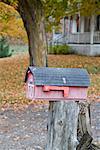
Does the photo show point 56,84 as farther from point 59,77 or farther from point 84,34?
point 84,34

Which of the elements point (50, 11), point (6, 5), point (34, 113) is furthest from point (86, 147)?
point (50, 11)

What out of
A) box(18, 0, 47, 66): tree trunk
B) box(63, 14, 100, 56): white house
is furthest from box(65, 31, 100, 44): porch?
box(18, 0, 47, 66): tree trunk

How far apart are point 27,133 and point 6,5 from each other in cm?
995

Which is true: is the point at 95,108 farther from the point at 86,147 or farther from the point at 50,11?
the point at 50,11

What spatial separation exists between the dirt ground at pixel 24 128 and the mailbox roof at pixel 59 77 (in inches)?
105

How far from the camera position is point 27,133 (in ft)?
28.6

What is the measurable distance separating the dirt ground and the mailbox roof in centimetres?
268

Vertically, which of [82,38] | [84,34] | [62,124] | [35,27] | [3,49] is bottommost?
[3,49]

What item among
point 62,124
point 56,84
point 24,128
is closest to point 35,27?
point 24,128

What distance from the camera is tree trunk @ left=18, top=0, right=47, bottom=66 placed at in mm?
16922

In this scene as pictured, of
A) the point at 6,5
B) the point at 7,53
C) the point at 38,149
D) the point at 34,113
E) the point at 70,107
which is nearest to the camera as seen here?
the point at 70,107

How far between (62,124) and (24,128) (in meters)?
4.10

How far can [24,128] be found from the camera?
9195mm

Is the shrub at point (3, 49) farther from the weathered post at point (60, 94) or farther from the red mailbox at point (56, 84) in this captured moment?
the red mailbox at point (56, 84)
